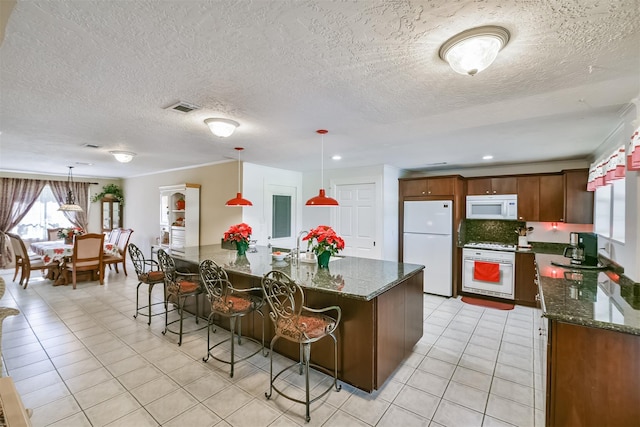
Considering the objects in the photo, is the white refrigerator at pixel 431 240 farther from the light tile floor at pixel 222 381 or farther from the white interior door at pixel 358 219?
the light tile floor at pixel 222 381

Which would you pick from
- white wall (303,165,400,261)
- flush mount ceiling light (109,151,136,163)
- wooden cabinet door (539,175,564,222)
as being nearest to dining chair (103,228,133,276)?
flush mount ceiling light (109,151,136,163)

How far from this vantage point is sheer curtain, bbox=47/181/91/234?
7.39 metres

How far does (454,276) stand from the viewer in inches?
192

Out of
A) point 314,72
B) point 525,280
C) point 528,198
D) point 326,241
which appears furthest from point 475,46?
point 525,280

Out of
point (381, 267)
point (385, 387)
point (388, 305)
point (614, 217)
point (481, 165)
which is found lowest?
point (385, 387)

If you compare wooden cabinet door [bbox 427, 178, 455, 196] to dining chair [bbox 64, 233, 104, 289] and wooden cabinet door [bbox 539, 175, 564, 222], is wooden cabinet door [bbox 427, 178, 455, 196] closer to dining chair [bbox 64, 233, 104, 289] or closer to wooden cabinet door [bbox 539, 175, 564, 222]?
wooden cabinet door [bbox 539, 175, 564, 222]

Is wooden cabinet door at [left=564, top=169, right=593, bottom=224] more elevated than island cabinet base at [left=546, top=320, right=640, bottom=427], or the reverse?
wooden cabinet door at [left=564, top=169, right=593, bottom=224]

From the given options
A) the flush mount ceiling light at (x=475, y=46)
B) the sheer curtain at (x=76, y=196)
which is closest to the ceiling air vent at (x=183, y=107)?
the flush mount ceiling light at (x=475, y=46)

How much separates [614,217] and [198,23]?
376 centimetres

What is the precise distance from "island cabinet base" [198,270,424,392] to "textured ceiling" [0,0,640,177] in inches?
61.5

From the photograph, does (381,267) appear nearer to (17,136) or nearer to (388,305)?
(388,305)

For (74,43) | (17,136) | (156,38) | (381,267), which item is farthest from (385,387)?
(17,136)

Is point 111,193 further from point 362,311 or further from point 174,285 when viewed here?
point 362,311

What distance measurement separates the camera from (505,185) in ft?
15.6
